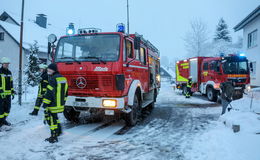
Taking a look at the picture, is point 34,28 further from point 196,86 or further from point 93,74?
point 93,74

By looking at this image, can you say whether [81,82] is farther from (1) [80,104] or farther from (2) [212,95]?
(2) [212,95]

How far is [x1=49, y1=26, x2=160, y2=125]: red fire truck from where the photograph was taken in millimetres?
5461

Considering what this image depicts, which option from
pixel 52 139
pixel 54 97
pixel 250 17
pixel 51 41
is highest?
pixel 250 17

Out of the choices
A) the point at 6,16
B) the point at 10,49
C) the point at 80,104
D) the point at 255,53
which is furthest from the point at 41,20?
the point at 80,104

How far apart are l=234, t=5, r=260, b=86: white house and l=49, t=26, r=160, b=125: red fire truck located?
1319 centimetres

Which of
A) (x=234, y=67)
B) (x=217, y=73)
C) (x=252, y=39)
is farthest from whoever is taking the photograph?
(x=252, y=39)

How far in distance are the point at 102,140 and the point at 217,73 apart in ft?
31.0

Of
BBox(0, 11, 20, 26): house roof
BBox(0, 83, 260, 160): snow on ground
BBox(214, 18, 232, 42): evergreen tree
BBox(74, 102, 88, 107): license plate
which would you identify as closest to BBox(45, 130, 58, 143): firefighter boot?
BBox(0, 83, 260, 160): snow on ground

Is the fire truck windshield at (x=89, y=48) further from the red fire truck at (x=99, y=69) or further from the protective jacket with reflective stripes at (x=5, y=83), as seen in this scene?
the protective jacket with reflective stripes at (x=5, y=83)

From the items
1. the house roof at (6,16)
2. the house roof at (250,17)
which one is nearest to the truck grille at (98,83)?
the house roof at (250,17)

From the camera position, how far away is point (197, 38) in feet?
127

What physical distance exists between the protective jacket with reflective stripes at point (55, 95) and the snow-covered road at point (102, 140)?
790 mm

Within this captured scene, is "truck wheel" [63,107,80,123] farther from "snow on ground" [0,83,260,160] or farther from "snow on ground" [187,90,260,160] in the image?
"snow on ground" [187,90,260,160]

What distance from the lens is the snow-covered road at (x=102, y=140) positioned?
4105 millimetres
